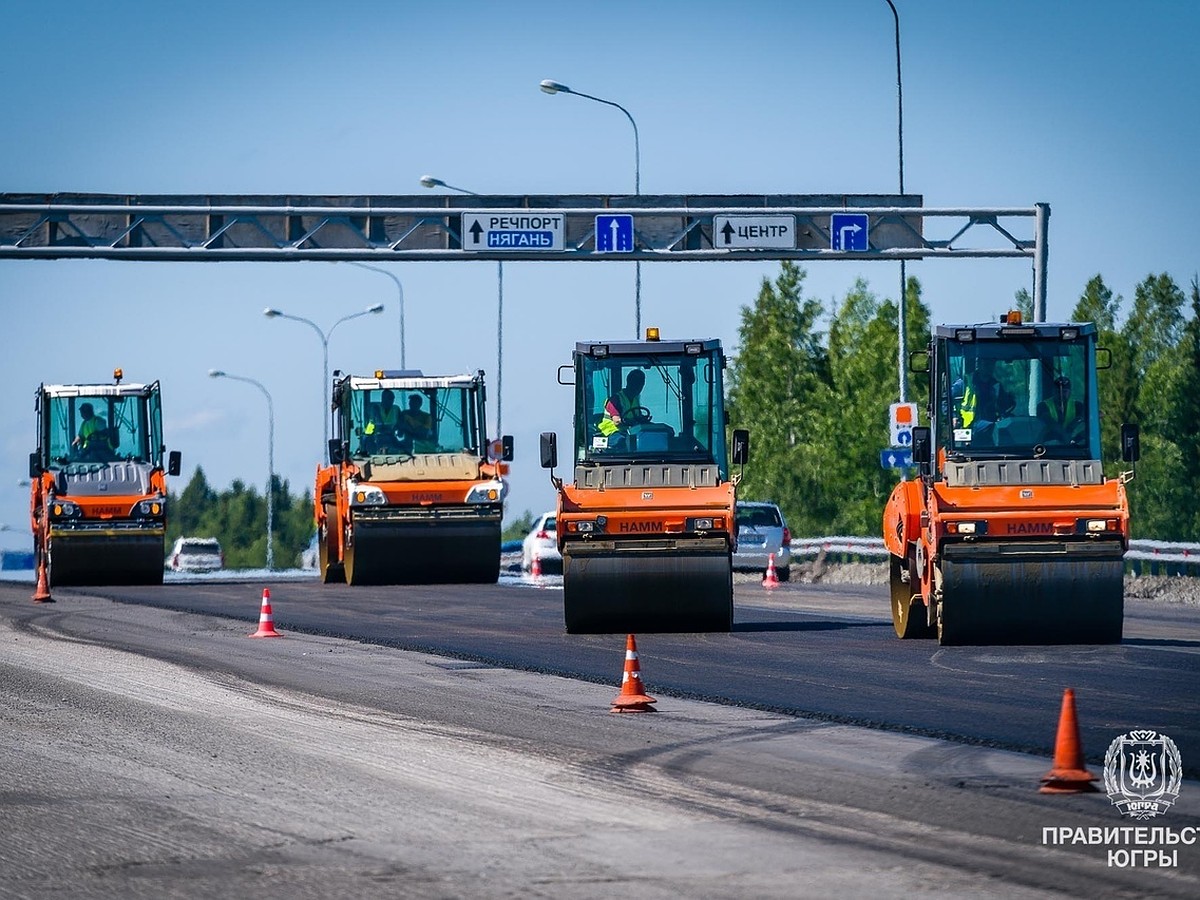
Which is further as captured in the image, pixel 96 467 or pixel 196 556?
pixel 196 556

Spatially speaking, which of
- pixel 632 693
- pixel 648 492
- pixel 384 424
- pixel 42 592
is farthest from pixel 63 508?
pixel 632 693

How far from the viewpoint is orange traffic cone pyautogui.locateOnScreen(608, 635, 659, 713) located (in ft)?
47.1

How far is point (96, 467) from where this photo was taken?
3441cm

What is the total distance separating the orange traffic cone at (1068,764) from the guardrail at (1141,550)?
66.3ft

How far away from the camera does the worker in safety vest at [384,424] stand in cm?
3309

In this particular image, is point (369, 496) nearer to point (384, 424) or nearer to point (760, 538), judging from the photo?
point (384, 424)

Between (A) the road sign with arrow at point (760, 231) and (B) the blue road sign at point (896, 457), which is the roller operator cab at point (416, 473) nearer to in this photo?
(A) the road sign with arrow at point (760, 231)

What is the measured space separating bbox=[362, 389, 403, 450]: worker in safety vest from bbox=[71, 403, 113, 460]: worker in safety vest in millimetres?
4698

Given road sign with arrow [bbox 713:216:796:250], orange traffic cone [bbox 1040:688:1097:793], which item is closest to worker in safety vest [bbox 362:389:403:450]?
road sign with arrow [bbox 713:216:796:250]

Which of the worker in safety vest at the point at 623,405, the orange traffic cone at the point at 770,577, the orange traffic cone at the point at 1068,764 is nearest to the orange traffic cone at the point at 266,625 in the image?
the worker in safety vest at the point at 623,405

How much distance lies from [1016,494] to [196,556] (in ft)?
179

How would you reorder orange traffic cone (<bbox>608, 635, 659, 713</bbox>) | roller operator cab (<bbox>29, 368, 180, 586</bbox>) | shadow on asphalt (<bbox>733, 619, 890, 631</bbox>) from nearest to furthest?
orange traffic cone (<bbox>608, 635, 659, 713</bbox>) → shadow on asphalt (<bbox>733, 619, 890, 631</bbox>) → roller operator cab (<bbox>29, 368, 180, 586</bbox>)

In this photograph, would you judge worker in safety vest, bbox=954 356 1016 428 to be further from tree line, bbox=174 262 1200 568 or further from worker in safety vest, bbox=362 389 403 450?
tree line, bbox=174 262 1200 568

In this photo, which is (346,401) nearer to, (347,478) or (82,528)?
(347,478)
